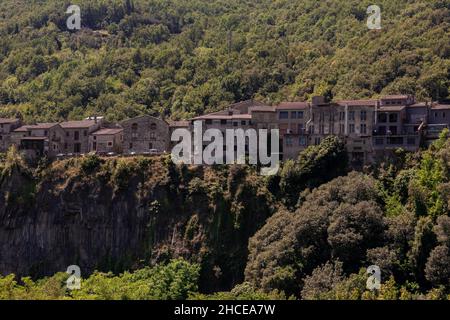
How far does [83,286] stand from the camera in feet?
275

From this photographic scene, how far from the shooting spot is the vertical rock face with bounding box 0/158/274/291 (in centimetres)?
9644

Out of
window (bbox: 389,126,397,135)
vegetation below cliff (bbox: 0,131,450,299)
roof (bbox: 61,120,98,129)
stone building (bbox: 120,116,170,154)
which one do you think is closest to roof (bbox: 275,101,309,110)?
vegetation below cliff (bbox: 0,131,450,299)

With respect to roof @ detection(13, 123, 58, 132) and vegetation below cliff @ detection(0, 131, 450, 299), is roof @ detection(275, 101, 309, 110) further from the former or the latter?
roof @ detection(13, 123, 58, 132)

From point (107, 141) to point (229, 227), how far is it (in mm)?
21040

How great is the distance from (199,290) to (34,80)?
8522 cm

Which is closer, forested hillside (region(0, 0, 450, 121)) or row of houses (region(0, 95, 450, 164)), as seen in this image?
row of houses (region(0, 95, 450, 164))

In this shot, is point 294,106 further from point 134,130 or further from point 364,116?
point 134,130

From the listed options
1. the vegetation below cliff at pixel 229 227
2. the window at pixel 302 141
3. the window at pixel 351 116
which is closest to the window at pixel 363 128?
the window at pixel 351 116

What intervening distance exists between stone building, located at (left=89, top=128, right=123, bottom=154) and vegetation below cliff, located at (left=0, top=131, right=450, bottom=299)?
168 inches

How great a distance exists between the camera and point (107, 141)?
363 ft

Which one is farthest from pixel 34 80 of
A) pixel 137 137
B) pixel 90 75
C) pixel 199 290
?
pixel 199 290

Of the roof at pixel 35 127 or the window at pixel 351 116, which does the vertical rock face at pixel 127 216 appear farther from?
the window at pixel 351 116

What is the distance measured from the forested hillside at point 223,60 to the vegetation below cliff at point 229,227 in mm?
30003

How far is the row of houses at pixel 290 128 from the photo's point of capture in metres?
96.7
